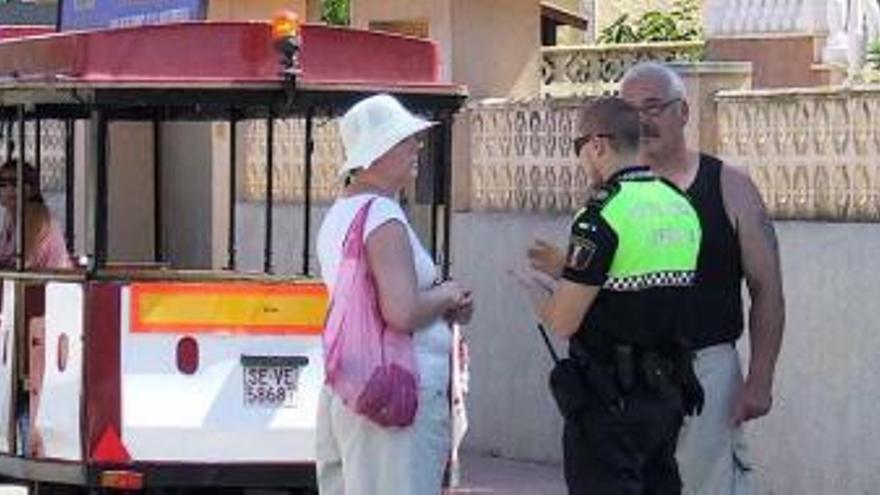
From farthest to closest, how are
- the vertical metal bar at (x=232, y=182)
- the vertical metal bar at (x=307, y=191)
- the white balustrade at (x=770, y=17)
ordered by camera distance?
the white balustrade at (x=770, y=17) < the vertical metal bar at (x=232, y=182) < the vertical metal bar at (x=307, y=191)

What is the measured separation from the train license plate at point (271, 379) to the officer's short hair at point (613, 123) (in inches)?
127

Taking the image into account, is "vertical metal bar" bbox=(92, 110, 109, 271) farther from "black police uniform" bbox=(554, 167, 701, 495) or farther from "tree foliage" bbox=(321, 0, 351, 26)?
"tree foliage" bbox=(321, 0, 351, 26)

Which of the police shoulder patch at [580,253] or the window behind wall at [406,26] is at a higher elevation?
the window behind wall at [406,26]

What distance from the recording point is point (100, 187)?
1073cm

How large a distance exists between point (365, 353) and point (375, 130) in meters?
0.74

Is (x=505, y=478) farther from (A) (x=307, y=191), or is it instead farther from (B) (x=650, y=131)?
(B) (x=650, y=131)

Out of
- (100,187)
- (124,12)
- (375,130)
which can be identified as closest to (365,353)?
(375,130)

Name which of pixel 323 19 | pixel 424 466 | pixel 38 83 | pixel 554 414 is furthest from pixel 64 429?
pixel 323 19

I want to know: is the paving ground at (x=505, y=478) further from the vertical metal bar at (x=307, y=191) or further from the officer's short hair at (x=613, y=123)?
the officer's short hair at (x=613, y=123)

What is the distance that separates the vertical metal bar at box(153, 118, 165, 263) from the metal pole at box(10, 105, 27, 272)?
1.32 m

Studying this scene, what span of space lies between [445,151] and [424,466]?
346cm

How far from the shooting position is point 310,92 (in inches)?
432

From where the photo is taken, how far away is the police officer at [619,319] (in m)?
7.86

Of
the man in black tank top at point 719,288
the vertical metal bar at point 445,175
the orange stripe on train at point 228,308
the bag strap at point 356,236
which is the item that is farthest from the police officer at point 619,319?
the vertical metal bar at point 445,175
